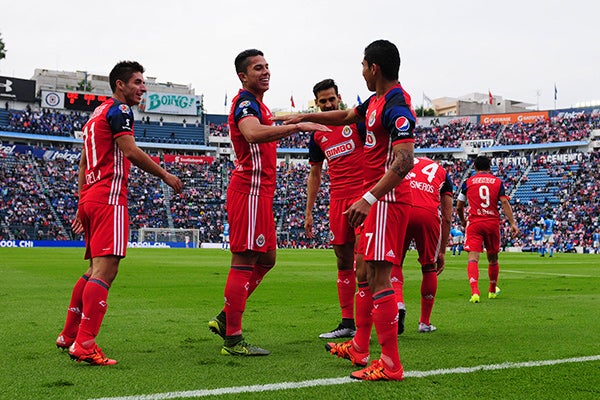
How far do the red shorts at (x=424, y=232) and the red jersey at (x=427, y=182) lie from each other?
0.17 m

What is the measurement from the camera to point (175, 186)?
5.55 metres

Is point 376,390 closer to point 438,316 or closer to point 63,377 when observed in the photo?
point 63,377

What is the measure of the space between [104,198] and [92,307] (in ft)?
3.14

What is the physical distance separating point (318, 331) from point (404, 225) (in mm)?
2686

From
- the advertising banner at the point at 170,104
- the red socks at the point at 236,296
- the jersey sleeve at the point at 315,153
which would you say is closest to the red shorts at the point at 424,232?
the jersey sleeve at the point at 315,153

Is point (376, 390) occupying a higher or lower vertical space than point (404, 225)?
lower

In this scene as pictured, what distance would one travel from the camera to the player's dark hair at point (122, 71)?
5.76 meters

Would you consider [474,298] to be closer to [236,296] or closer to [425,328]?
[425,328]

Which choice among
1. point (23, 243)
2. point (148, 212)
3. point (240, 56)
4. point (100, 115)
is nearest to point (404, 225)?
point (240, 56)

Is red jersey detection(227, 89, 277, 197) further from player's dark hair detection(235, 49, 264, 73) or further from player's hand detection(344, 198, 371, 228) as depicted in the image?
player's hand detection(344, 198, 371, 228)

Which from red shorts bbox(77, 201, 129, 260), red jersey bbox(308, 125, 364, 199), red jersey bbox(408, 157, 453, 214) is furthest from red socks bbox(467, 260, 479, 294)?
red shorts bbox(77, 201, 129, 260)

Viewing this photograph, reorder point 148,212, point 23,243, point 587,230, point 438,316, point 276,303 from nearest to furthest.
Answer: point 438,316
point 276,303
point 23,243
point 587,230
point 148,212

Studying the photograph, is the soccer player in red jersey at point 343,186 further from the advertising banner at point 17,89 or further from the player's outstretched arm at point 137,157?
the advertising banner at point 17,89

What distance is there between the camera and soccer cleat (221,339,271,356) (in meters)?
5.55
